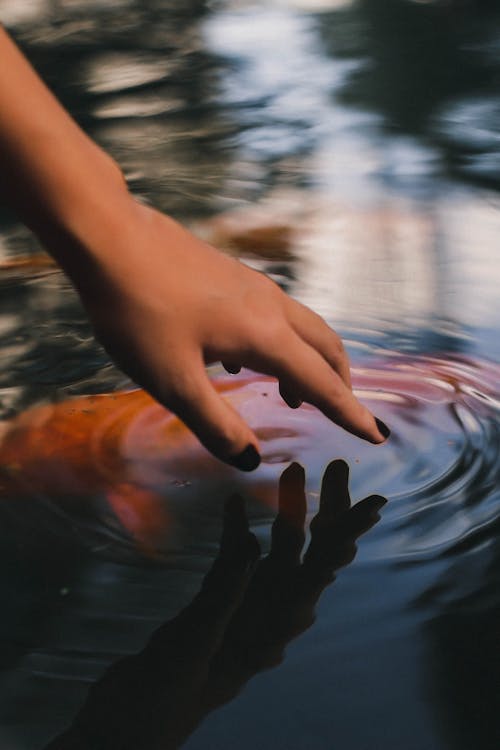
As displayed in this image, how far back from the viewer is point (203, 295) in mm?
793

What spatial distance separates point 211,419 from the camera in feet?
2.63

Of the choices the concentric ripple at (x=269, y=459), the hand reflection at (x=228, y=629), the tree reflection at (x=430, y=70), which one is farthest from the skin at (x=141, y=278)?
the tree reflection at (x=430, y=70)

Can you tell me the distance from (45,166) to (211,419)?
195 millimetres

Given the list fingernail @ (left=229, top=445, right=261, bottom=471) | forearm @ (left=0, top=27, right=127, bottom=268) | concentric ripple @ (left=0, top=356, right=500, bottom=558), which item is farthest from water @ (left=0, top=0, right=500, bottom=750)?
forearm @ (left=0, top=27, right=127, bottom=268)

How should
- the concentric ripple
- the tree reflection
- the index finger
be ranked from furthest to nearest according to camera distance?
the tree reflection
the concentric ripple
the index finger

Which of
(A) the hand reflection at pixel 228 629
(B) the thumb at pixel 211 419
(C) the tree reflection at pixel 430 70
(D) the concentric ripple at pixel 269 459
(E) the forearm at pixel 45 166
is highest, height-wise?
(E) the forearm at pixel 45 166

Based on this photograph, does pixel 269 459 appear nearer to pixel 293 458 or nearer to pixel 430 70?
pixel 293 458

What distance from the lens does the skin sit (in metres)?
0.74

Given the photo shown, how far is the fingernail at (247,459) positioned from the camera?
82 cm

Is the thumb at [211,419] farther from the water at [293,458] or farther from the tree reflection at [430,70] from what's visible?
the tree reflection at [430,70]

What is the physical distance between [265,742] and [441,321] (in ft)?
2.88

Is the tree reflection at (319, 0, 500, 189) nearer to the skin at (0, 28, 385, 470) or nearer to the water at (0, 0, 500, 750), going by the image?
the water at (0, 0, 500, 750)

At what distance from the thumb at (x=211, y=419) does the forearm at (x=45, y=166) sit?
0.36 ft

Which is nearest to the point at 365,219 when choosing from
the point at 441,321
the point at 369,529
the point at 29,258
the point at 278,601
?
the point at 441,321
